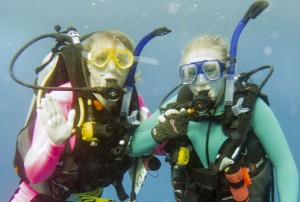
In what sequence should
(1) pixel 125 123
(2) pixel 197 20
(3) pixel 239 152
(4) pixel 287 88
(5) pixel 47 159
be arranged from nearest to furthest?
(5) pixel 47 159
(3) pixel 239 152
(1) pixel 125 123
(2) pixel 197 20
(4) pixel 287 88

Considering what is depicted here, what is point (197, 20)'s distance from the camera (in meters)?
40.2

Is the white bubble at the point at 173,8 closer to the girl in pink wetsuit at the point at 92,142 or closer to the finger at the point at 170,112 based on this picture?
the girl in pink wetsuit at the point at 92,142

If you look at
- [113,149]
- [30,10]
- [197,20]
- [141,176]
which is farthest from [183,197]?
[197,20]

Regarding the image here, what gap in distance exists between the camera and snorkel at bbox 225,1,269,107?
3369 millimetres

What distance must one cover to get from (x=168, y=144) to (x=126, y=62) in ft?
3.35

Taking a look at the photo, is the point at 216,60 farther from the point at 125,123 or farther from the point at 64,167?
the point at 64,167

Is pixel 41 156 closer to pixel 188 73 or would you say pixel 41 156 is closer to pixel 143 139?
pixel 143 139

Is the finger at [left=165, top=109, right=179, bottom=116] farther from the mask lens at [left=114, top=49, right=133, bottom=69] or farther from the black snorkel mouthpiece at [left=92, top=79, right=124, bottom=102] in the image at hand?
the mask lens at [left=114, top=49, right=133, bottom=69]

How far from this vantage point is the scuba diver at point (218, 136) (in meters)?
3.25

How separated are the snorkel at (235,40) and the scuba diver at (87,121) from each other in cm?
77

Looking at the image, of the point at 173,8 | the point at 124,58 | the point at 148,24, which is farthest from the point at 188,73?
the point at 148,24

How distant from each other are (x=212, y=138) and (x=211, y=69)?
0.72 metres

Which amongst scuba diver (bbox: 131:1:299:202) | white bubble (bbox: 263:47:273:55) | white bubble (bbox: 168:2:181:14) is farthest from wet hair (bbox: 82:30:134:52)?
white bubble (bbox: 263:47:273:55)

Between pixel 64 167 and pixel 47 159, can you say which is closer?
pixel 47 159
